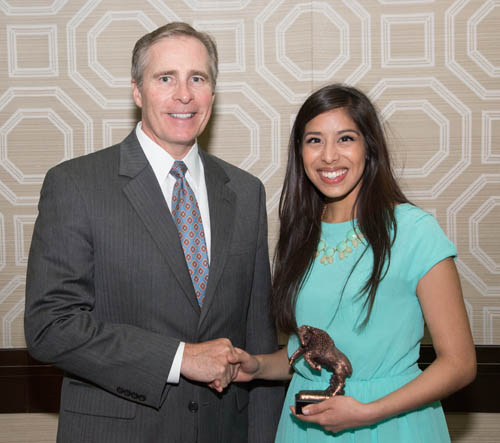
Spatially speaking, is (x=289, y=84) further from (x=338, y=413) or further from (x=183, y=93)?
(x=338, y=413)

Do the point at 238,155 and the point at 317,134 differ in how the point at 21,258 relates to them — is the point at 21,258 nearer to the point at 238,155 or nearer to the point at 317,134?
the point at 238,155

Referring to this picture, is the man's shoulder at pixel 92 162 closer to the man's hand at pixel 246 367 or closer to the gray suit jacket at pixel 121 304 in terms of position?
the gray suit jacket at pixel 121 304

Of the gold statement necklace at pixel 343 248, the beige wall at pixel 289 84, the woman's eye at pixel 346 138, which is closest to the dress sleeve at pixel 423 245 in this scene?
the gold statement necklace at pixel 343 248

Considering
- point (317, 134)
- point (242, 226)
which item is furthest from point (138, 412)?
point (317, 134)

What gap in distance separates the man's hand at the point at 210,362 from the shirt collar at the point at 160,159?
500 mm

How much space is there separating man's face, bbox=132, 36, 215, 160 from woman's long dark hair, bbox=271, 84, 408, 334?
0.32m

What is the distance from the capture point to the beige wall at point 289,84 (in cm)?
244

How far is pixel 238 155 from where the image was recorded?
2.52m

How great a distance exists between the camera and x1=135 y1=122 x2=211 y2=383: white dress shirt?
1735 millimetres

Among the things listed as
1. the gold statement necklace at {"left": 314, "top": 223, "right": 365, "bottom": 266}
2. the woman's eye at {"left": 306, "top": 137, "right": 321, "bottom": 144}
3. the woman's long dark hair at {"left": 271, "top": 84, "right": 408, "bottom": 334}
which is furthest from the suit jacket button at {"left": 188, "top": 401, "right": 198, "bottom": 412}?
the woman's eye at {"left": 306, "top": 137, "right": 321, "bottom": 144}

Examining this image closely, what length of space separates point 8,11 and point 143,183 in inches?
52.7

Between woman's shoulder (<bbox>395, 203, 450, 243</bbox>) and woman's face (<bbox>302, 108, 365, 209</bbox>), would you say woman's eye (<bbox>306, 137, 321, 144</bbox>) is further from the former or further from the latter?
woman's shoulder (<bbox>395, 203, 450, 243</bbox>)

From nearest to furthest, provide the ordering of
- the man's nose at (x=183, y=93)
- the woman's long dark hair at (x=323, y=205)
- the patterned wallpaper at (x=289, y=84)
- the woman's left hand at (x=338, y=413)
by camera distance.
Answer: the woman's left hand at (x=338, y=413)
the woman's long dark hair at (x=323, y=205)
the man's nose at (x=183, y=93)
the patterned wallpaper at (x=289, y=84)

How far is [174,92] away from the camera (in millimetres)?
1732
